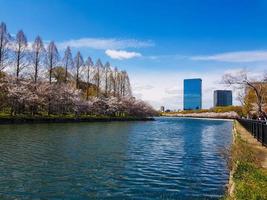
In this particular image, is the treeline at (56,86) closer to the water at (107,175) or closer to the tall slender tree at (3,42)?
the tall slender tree at (3,42)

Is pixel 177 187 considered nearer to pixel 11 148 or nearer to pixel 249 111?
pixel 11 148

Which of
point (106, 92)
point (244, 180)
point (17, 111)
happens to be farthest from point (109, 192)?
point (106, 92)

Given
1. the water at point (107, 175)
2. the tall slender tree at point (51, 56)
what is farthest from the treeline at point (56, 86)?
the water at point (107, 175)

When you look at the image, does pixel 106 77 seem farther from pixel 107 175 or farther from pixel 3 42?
pixel 107 175

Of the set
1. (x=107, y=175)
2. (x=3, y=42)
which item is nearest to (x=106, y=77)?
(x=3, y=42)

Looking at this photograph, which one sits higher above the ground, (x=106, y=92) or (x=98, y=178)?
(x=106, y=92)

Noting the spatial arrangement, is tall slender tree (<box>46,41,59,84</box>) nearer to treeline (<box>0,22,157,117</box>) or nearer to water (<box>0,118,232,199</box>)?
treeline (<box>0,22,157,117</box>)

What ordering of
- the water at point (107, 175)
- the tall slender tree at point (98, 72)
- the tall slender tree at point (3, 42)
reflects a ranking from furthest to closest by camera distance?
the tall slender tree at point (98, 72), the tall slender tree at point (3, 42), the water at point (107, 175)

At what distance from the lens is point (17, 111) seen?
5747 centimetres

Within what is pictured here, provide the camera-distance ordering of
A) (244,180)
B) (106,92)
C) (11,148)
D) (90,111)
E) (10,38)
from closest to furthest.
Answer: (244,180)
(11,148)
(10,38)
(90,111)
(106,92)

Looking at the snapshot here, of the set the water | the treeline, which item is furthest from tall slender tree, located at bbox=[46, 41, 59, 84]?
the water

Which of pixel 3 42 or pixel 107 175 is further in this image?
pixel 3 42

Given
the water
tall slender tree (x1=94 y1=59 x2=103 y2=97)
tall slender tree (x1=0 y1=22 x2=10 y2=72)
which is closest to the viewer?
the water

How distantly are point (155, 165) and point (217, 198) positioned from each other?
5.83 metres
